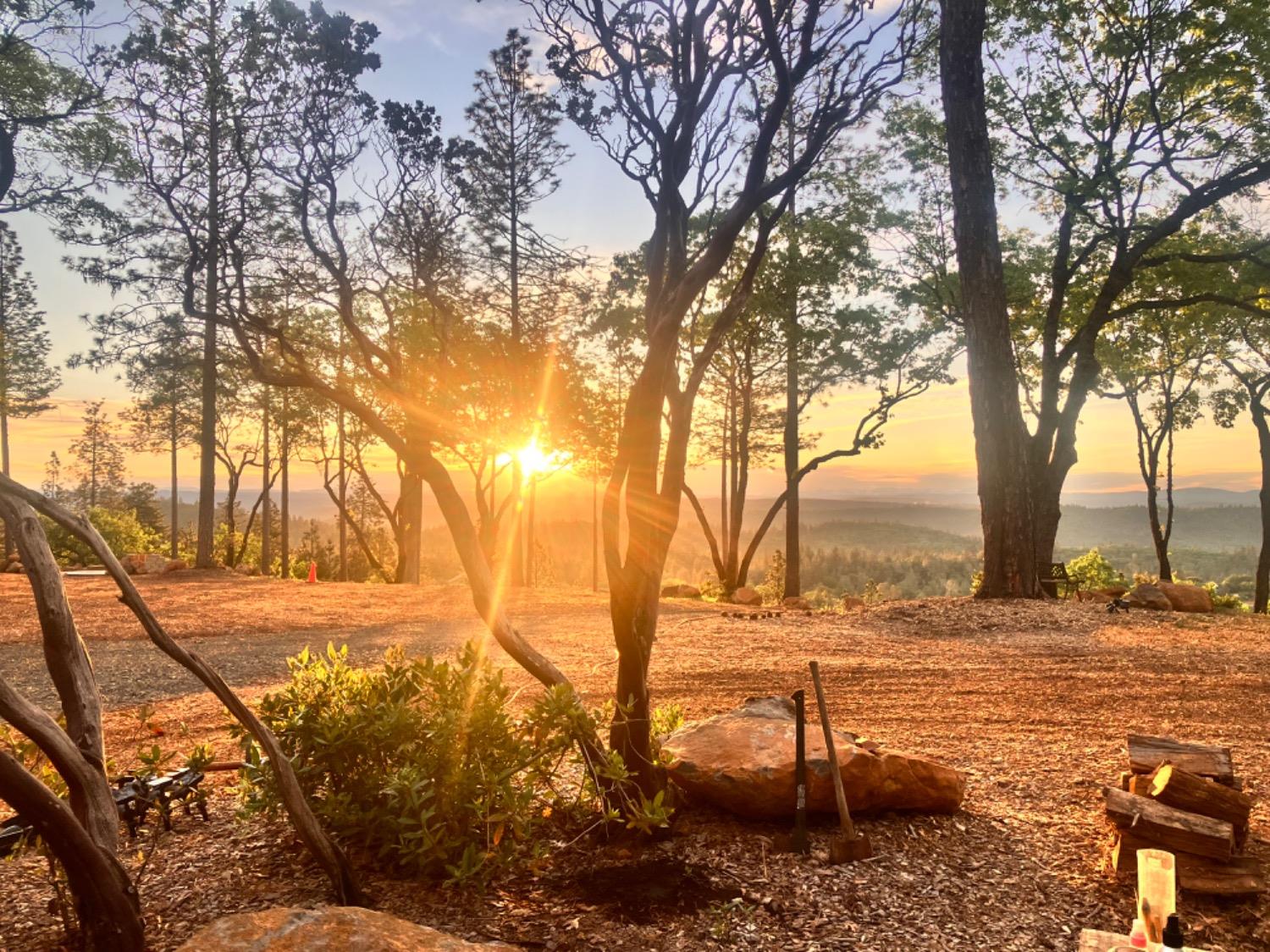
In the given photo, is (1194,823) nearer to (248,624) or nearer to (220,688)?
(220,688)

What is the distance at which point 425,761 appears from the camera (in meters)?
3.13

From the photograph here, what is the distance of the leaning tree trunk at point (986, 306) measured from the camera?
38.0ft

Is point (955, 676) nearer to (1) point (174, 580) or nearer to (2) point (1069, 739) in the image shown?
(2) point (1069, 739)

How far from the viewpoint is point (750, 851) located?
3.51 m

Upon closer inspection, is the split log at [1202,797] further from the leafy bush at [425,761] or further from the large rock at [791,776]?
the leafy bush at [425,761]

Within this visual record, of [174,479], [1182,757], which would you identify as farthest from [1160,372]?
[174,479]

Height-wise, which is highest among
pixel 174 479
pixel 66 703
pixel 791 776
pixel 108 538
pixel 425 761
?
pixel 174 479

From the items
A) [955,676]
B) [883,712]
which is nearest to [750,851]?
[883,712]

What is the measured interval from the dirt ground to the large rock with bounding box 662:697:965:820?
11cm

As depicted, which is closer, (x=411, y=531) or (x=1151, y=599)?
(x=1151, y=599)

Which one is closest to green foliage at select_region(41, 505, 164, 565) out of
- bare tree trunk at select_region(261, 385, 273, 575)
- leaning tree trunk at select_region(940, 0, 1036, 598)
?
bare tree trunk at select_region(261, 385, 273, 575)

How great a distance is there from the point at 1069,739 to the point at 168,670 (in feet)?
28.8

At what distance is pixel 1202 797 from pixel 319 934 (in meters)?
3.63

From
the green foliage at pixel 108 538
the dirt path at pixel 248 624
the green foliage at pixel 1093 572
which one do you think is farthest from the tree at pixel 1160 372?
the green foliage at pixel 108 538
